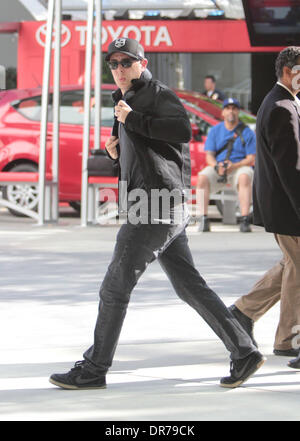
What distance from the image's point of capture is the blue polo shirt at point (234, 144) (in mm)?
13344

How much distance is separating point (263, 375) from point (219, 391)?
1.52 ft

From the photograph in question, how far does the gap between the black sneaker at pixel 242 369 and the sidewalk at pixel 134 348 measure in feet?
0.15

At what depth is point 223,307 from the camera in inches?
226

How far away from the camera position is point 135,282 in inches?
222

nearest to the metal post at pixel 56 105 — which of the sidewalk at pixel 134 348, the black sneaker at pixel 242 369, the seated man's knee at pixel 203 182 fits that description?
the seated man's knee at pixel 203 182

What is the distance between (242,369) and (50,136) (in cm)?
962

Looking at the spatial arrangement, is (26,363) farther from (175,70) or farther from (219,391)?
(175,70)

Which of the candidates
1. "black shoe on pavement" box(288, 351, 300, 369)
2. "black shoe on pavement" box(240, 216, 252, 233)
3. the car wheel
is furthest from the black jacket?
the car wheel

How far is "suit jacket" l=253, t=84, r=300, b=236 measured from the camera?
604 centimetres

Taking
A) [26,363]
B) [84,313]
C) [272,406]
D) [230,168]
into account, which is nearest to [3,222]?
[230,168]

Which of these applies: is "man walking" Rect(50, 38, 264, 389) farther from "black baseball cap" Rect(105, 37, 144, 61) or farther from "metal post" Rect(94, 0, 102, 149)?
"metal post" Rect(94, 0, 102, 149)

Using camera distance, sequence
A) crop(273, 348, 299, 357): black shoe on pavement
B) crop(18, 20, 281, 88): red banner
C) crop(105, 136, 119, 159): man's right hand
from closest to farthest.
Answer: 1. crop(105, 136, 119, 159): man's right hand
2. crop(273, 348, 299, 357): black shoe on pavement
3. crop(18, 20, 281, 88): red banner

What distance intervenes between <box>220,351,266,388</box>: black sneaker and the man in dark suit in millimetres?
469

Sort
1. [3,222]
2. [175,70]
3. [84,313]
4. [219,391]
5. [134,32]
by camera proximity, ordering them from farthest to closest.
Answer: [175,70] → [134,32] → [3,222] → [84,313] → [219,391]
